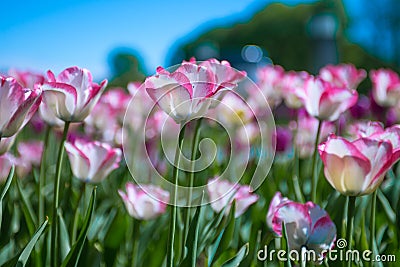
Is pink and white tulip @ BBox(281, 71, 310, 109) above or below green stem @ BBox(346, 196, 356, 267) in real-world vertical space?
above

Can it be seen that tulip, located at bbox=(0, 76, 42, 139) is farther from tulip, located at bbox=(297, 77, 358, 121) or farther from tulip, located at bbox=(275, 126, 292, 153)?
tulip, located at bbox=(275, 126, 292, 153)

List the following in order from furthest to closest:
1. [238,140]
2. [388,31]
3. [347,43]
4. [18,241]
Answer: [347,43] < [388,31] < [238,140] < [18,241]

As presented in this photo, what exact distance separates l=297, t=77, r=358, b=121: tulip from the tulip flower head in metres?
0.31

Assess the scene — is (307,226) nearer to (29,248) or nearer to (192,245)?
(192,245)

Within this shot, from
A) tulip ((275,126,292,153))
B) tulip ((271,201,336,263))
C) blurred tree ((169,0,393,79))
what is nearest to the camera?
tulip ((271,201,336,263))

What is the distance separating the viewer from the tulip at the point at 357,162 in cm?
60

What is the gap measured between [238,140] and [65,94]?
1187mm

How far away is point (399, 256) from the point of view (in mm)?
736

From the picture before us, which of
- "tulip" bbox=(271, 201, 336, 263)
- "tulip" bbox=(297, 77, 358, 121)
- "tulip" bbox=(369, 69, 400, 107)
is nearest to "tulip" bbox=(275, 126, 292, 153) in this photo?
"tulip" bbox=(369, 69, 400, 107)

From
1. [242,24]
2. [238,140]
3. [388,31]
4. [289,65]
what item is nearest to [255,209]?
[238,140]

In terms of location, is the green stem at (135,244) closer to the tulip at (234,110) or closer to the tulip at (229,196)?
the tulip at (229,196)

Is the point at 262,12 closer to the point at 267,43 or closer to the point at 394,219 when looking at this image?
the point at 267,43

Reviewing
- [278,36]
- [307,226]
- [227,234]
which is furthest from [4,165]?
[278,36]

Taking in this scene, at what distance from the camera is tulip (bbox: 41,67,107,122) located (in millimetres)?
700
